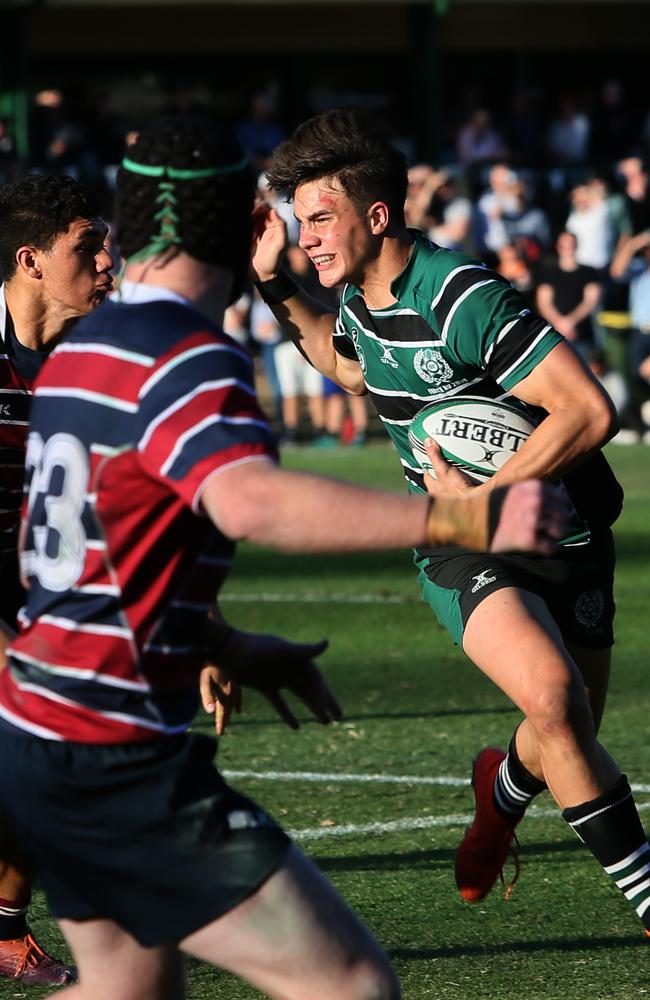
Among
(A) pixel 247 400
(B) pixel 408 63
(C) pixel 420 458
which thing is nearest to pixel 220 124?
(A) pixel 247 400

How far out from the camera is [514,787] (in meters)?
5.43

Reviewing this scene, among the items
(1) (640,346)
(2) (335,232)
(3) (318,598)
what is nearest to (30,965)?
(2) (335,232)

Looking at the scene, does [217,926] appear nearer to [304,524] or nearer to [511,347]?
[304,524]

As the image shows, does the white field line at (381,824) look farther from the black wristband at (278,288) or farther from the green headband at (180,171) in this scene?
the green headband at (180,171)

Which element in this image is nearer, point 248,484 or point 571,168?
point 248,484

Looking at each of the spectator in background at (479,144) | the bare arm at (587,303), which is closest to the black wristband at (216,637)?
the bare arm at (587,303)

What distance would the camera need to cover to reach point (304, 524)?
9.56ft

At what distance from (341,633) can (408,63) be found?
957 inches

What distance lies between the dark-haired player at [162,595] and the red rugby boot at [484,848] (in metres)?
2.32

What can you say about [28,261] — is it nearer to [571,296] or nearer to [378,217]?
[378,217]

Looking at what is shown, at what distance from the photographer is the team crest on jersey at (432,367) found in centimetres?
525

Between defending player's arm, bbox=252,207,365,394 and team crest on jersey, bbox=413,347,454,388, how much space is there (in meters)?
0.63

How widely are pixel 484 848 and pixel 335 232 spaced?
194 cm

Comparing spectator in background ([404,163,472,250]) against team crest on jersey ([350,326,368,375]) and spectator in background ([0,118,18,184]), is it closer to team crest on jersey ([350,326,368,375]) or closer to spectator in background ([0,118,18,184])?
spectator in background ([0,118,18,184])
